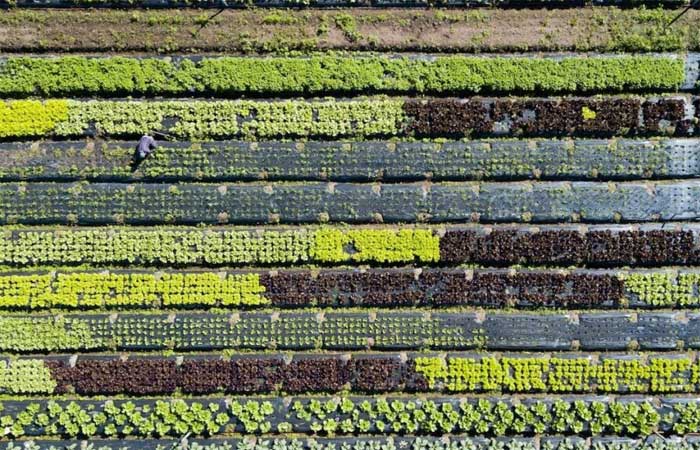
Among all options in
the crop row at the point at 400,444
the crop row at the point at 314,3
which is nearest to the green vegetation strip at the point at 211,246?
the crop row at the point at 400,444

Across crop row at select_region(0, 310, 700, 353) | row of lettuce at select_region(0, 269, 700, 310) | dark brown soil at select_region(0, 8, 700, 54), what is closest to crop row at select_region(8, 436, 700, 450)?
crop row at select_region(0, 310, 700, 353)

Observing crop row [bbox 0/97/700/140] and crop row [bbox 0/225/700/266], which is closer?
crop row [bbox 0/225/700/266]

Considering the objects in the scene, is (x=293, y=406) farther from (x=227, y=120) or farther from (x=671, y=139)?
(x=671, y=139)

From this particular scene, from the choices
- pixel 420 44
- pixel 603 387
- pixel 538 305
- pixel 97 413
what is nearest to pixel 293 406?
pixel 97 413

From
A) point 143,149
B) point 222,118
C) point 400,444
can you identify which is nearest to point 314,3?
point 222,118

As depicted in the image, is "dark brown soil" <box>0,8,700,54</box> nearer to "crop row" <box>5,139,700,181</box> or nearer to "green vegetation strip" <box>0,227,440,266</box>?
"crop row" <box>5,139,700,181</box>

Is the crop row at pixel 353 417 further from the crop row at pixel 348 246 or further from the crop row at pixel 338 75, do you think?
the crop row at pixel 338 75

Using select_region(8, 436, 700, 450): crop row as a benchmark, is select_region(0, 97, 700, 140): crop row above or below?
above
